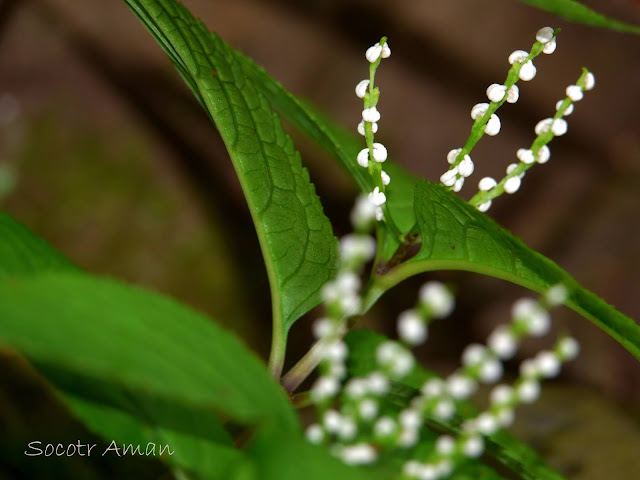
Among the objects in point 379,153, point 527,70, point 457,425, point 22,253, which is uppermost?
point 527,70

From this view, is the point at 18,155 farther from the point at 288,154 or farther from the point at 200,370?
the point at 200,370

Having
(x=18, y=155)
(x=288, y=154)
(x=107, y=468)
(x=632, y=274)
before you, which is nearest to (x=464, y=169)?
(x=288, y=154)

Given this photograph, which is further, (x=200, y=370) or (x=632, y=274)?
(x=632, y=274)

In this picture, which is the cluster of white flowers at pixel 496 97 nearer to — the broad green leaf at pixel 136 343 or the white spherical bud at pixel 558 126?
the white spherical bud at pixel 558 126

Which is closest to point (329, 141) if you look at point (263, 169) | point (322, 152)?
point (263, 169)

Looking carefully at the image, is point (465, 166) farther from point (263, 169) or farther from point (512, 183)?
point (263, 169)

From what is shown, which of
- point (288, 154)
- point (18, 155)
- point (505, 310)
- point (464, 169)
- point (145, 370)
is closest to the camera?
Result: point (145, 370)

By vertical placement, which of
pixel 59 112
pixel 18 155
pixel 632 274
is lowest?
pixel 18 155
